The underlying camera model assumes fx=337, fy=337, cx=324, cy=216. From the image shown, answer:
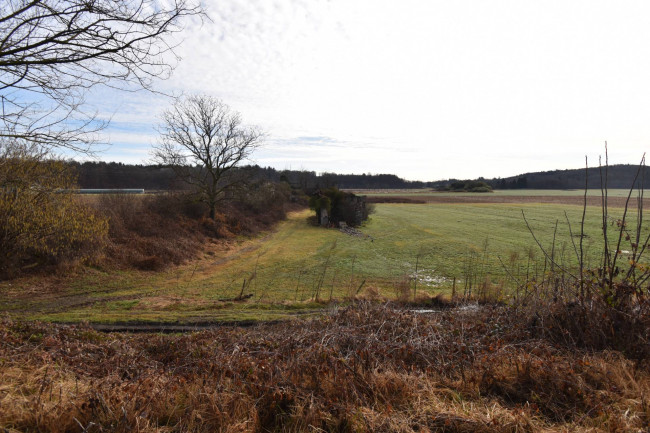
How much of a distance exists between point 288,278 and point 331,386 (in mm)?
14185

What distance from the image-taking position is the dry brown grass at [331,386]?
3180 millimetres

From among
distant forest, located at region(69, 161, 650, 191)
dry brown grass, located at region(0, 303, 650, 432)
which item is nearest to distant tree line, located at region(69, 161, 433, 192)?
distant forest, located at region(69, 161, 650, 191)

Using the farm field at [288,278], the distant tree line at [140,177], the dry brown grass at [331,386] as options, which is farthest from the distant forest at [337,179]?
the dry brown grass at [331,386]

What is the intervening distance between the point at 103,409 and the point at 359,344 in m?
3.36

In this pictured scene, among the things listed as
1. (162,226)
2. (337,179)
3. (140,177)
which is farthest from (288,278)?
(337,179)

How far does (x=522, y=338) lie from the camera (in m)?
5.47

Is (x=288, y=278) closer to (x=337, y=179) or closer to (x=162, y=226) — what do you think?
(x=162, y=226)

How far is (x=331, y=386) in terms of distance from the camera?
3.85 meters

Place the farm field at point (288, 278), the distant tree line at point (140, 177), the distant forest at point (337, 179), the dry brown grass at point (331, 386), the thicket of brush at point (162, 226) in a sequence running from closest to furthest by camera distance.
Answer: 1. the dry brown grass at point (331, 386)
2. the farm field at point (288, 278)
3. the thicket of brush at point (162, 226)
4. the distant tree line at point (140, 177)
5. the distant forest at point (337, 179)

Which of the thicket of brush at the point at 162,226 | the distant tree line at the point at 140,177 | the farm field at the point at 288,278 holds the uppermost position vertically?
the distant tree line at the point at 140,177

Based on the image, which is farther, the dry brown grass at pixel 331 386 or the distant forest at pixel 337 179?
the distant forest at pixel 337 179

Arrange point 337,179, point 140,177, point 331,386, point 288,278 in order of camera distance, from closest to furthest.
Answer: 1. point 331,386
2. point 288,278
3. point 140,177
4. point 337,179

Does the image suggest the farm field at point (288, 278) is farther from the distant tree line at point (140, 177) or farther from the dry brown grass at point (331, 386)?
the distant tree line at point (140, 177)

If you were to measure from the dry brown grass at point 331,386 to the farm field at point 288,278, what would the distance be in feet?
12.1
